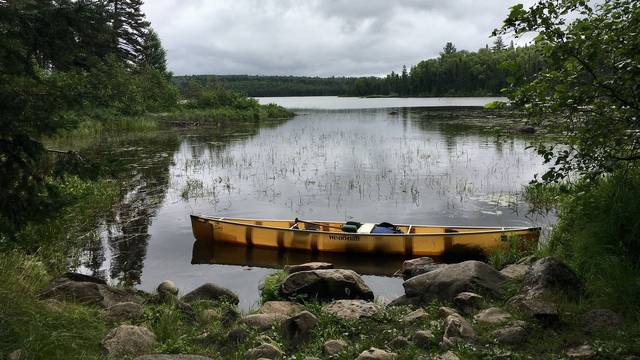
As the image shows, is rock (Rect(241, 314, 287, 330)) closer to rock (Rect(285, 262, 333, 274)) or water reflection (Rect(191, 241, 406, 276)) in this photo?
rock (Rect(285, 262, 333, 274))

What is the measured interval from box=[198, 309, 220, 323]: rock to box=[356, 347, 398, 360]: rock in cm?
317

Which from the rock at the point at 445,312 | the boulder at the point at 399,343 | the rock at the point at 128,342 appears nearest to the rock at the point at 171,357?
the rock at the point at 128,342

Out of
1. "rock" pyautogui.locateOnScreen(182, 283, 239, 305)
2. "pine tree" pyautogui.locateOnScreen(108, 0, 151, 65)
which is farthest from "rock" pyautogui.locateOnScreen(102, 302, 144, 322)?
"pine tree" pyautogui.locateOnScreen(108, 0, 151, 65)

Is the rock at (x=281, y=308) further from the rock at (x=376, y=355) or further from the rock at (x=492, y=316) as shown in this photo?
the rock at (x=492, y=316)

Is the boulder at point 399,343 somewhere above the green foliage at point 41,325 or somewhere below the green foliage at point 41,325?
below

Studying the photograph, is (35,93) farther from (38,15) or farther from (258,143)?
(258,143)

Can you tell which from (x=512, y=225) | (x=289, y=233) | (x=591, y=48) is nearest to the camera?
(x=591, y=48)

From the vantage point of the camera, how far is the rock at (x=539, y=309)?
6211 mm

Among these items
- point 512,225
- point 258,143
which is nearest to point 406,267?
point 512,225

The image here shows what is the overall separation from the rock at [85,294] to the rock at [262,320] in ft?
8.10

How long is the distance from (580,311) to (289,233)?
8.54 metres

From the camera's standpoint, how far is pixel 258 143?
3703 cm

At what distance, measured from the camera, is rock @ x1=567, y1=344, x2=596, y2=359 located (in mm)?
5258

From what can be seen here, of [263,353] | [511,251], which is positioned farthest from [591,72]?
[511,251]
